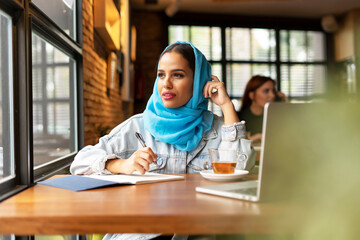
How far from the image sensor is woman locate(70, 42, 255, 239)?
154 cm

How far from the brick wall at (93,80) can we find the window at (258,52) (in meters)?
3.43

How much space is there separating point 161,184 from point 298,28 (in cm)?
729

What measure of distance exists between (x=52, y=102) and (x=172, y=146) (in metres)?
1.22

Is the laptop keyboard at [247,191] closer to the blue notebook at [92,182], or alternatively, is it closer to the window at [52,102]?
the blue notebook at [92,182]

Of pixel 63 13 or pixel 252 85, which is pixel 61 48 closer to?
pixel 63 13

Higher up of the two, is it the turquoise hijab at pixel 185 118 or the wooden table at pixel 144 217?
the turquoise hijab at pixel 185 118

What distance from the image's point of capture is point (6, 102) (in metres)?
1.44

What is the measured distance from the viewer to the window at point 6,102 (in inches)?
55.2

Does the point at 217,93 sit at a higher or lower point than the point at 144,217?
higher

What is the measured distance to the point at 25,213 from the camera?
776 mm

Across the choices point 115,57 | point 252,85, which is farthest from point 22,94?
point 115,57

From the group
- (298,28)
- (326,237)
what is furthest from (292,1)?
(326,237)

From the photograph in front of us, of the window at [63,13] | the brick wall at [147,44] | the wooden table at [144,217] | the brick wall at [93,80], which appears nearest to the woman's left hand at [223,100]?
the wooden table at [144,217]

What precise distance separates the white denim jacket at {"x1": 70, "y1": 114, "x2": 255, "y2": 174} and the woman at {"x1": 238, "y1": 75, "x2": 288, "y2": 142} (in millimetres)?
2102
